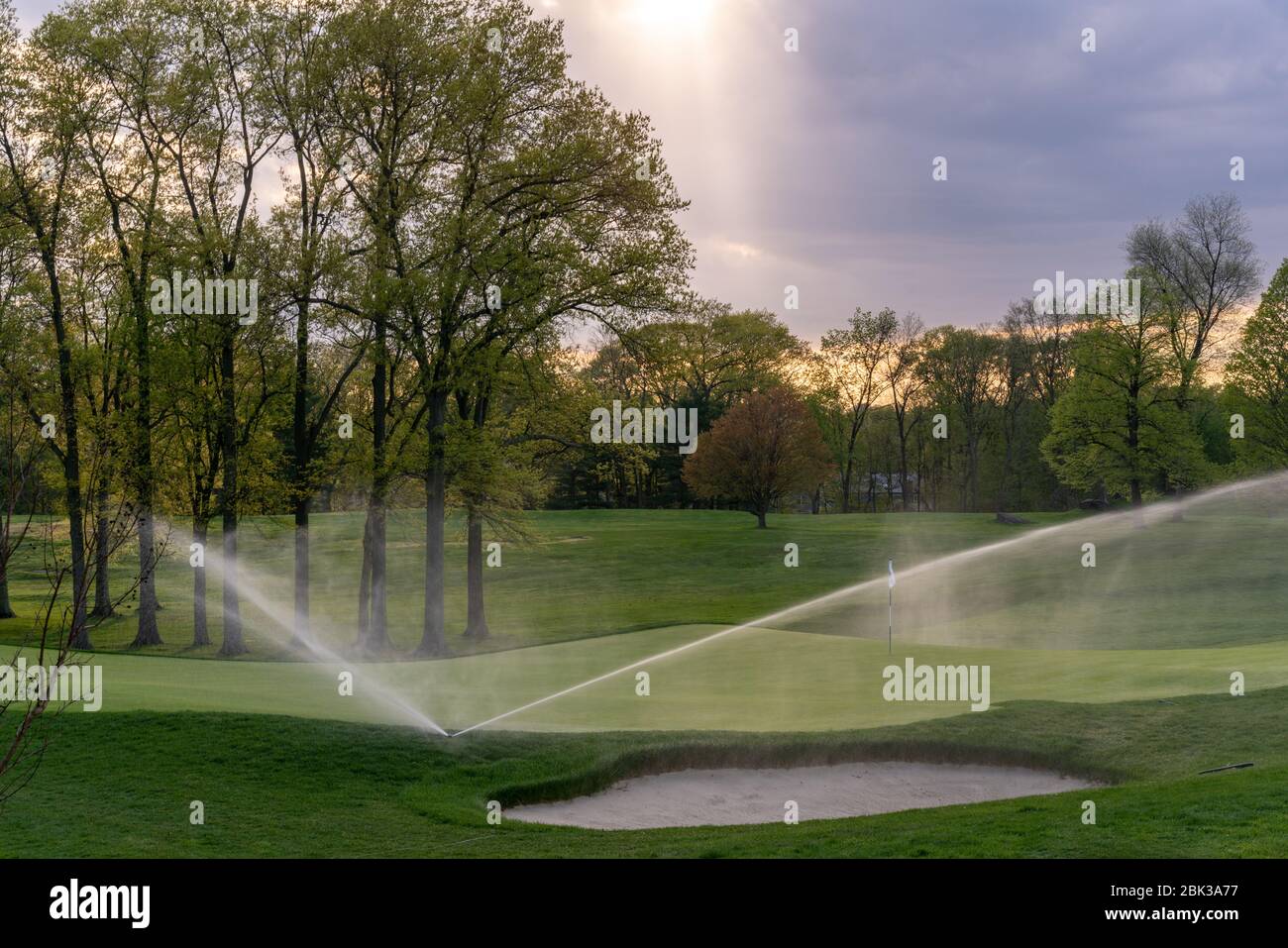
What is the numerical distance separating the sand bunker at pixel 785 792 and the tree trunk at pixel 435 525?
19701 millimetres

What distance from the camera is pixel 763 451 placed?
69.8 meters

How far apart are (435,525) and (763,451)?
1490 inches

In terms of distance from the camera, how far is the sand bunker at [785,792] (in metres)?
14.2

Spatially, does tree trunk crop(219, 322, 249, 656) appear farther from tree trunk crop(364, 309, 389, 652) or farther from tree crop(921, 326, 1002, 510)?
tree crop(921, 326, 1002, 510)

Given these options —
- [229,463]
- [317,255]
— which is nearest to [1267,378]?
[317,255]

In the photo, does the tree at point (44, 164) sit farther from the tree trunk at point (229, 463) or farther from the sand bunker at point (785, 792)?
the sand bunker at point (785, 792)

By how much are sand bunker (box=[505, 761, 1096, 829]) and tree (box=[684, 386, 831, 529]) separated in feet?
176

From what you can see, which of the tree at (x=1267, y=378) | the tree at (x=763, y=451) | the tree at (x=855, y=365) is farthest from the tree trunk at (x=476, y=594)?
the tree at (x=855, y=365)

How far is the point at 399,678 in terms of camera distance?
81.7ft

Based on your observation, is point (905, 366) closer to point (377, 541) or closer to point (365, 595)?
point (365, 595)

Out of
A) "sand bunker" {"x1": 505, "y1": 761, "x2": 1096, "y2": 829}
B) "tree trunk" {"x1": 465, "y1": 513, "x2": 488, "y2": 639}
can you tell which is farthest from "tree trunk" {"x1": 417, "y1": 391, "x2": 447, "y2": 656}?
"sand bunker" {"x1": 505, "y1": 761, "x2": 1096, "y2": 829}
